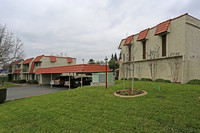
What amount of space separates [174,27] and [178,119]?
502 inches

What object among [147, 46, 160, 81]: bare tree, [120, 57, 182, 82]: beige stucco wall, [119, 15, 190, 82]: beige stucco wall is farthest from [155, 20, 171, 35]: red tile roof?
[120, 57, 182, 82]: beige stucco wall

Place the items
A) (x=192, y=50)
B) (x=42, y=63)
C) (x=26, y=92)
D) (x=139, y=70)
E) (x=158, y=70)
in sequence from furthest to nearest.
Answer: (x=42, y=63)
(x=139, y=70)
(x=26, y=92)
(x=158, y=70)
(x=192, y=50)

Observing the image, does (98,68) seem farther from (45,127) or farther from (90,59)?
(90,59)

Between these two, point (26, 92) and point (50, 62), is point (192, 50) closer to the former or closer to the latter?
point (26, 92)

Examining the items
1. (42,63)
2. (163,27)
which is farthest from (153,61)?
(42,63)

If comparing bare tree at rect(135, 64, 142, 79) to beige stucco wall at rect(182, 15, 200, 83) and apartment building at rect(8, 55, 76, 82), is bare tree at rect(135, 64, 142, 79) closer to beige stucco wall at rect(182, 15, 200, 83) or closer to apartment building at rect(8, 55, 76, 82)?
beige stucco wall at rect(182, 15, 200, 83)

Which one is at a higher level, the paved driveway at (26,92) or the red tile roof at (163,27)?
the red tile roof at (163,27)

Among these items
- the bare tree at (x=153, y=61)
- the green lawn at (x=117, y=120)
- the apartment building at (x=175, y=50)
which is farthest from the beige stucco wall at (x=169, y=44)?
the green lawn at (x=117, y=120)

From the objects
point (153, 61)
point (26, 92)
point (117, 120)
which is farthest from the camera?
point (153, 61)

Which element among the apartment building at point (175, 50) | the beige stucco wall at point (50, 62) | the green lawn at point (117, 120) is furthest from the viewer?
the beige stucco wall at point (50, 62)

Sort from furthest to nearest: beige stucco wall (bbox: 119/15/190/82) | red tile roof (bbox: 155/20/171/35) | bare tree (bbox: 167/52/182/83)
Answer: red tile roof (bbox: 155/20/171/35) < bare tree (bbox: 167/52/182/83) < beige stucco wall (bbox: 119/15/190/82)

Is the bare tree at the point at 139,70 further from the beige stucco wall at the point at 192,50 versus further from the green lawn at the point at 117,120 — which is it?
the green lawn at the point at 117,120

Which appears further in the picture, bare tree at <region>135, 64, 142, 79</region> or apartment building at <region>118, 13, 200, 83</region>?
bare tree at <region>135, 64, 142, 79</region>

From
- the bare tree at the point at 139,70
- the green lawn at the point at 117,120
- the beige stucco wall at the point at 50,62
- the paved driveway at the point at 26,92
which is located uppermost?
the beige stucco wall at the point at 50,62
